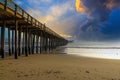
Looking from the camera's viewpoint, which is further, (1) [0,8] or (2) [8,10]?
(2) [8,10]

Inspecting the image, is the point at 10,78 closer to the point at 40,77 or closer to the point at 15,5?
the point at 40,77

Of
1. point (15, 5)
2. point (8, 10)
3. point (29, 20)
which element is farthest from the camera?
point (29, 20)

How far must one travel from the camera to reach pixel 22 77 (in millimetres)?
8812

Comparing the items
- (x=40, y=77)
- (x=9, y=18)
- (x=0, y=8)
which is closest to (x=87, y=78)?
(x=40, y=77)

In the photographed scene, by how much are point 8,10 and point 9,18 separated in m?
3.07

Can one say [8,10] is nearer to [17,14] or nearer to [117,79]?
[17,14]

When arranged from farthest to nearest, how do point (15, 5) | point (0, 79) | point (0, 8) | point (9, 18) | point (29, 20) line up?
point (29, 20) < point (9, 18) < point (15, 5) < point (0, 8) < point (0, 79)

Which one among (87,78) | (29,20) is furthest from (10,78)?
(29,20)

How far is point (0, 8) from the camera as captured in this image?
14789 mm

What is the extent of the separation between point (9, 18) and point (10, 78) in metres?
11.6

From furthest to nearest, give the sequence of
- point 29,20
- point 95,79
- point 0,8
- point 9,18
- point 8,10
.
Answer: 1. point 29,20
2. point 9,18
3. point 8,10
4. point 0,8
5. point 95,79

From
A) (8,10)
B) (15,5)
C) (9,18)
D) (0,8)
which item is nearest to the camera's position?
→ (0,8)

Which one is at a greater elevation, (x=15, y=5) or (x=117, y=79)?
(x=15, y=5)

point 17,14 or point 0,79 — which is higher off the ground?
point 17,14
